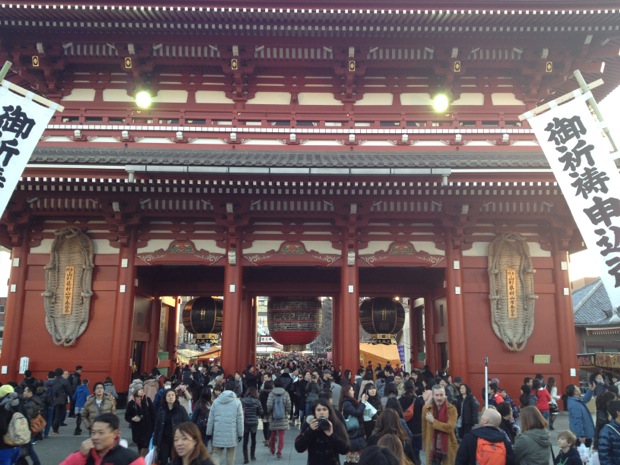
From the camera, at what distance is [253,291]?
705 inches

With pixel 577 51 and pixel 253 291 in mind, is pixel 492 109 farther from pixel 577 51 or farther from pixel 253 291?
pixel 253 291

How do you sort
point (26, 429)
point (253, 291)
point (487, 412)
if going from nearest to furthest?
1. point (487, 412)
2. point (26, 429)
3. point (253, 291)

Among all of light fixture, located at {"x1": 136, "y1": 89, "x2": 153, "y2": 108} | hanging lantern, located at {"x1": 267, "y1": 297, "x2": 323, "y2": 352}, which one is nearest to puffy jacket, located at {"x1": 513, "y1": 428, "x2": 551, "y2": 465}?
hanging lantern, located at {"x1": 267, "y1": 297, "x2": 323, "y2": 352}

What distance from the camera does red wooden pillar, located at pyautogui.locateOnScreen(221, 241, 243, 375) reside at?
1354 centimetres

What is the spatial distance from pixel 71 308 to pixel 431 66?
12843 mm

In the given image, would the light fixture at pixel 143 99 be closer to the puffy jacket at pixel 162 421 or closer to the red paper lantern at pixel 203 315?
the red paper lantern at pixel 203 315

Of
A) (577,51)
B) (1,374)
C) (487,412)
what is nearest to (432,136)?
(577,51)

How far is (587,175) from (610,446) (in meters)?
5.06

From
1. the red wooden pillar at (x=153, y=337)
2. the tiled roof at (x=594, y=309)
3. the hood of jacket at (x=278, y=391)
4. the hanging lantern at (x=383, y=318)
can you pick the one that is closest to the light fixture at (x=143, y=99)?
the red wooden pillar at (x=153, y=337)

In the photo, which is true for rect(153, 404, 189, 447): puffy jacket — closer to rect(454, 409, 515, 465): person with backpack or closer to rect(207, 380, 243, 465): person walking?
rect(207, 380, 243, 465): person walking

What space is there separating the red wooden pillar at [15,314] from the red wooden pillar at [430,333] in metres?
12.0

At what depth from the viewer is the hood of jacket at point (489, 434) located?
193 inches

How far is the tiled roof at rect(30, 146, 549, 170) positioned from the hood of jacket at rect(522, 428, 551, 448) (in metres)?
8.01

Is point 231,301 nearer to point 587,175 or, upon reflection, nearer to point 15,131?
point 15,131
